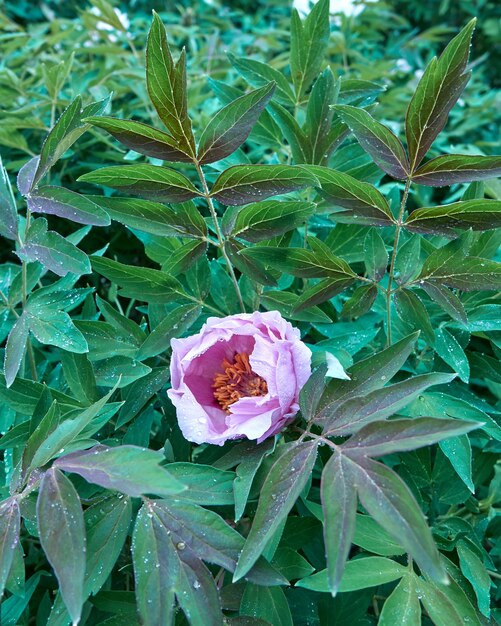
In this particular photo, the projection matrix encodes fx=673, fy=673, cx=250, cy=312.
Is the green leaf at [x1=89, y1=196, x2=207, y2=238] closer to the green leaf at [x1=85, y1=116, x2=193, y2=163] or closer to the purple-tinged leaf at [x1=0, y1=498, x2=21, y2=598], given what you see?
the green leaf at [x1=85, y1=116, x2=193, y2=163]

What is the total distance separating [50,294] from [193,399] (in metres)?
0.22

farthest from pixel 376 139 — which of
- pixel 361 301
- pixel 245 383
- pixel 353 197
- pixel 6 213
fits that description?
pixel 6 213

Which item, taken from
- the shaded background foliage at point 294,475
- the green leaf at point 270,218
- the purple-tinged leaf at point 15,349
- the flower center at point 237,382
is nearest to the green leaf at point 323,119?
the shaded background foliage at point 294,475

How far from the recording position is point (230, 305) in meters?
0.75

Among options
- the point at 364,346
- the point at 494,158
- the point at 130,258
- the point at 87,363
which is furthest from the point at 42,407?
the point at 130,258

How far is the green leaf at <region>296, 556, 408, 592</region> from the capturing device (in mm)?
548

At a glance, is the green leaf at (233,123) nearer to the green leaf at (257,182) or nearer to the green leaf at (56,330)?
the green leaf at (257,182)

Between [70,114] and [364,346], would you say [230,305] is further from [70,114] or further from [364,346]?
[70,114]

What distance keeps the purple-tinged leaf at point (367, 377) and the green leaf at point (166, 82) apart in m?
0.26

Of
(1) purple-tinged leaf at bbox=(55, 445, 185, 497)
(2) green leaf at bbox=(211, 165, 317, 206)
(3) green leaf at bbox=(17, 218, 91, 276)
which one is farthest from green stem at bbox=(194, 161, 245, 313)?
(1) purple-tinged leaf at bbox=(55, 445, 185, 497)

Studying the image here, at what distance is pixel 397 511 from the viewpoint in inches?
17.9

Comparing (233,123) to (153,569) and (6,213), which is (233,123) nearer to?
(6,213)

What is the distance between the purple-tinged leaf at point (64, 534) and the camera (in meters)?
0.45

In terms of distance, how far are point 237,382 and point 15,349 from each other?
0.22 m
